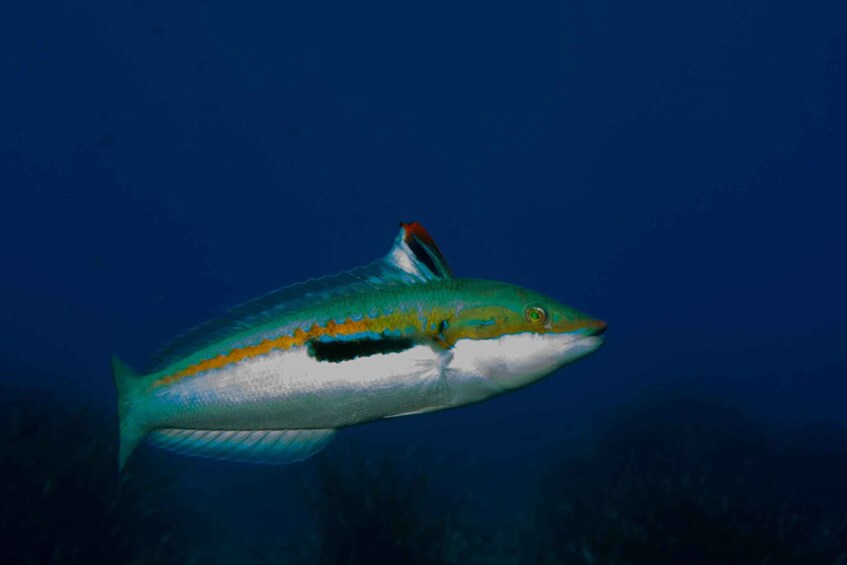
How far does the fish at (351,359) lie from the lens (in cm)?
217

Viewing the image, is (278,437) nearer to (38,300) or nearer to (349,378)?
(349,378)

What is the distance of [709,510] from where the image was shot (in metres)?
9.09

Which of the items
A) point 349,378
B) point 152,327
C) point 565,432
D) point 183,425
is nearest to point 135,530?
point 183,425

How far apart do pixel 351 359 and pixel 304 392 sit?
23cm

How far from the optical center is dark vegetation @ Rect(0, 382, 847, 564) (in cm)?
828

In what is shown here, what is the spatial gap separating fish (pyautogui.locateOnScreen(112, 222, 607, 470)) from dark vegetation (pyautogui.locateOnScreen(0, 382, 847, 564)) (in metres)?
5.63

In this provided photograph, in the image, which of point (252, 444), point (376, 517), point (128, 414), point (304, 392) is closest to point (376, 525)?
point (376, 517)

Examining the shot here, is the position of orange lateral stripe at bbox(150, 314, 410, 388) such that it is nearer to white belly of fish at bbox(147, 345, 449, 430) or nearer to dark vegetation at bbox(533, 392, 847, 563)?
white belly of fish at bbox(147, 345, 449, 430)

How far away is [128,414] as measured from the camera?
2373mm

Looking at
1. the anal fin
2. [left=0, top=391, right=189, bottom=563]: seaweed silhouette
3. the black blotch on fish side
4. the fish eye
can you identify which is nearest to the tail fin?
the anal fin

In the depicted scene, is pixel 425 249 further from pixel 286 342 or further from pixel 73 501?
pixel 73 501

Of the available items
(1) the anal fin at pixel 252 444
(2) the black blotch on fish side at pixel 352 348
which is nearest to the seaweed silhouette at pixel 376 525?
(1) the anal fin at pixel 252 444

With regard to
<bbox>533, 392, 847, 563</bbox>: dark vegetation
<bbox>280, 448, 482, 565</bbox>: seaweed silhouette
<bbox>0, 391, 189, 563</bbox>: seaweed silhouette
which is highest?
<bbox>0, 391, 189, 563</bbox>: seaweed silhouette

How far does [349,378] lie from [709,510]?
9057mm
